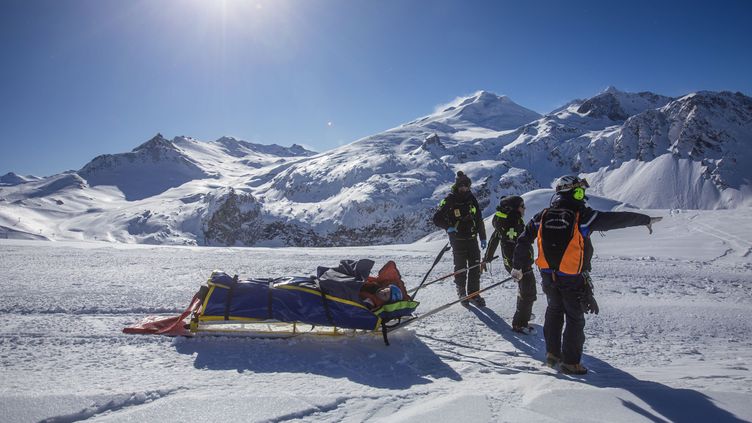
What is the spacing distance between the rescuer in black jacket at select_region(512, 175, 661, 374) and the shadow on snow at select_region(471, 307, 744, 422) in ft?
0.89

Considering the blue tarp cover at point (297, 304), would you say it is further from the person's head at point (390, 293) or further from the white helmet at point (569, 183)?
the white helmet at point (569, 183)

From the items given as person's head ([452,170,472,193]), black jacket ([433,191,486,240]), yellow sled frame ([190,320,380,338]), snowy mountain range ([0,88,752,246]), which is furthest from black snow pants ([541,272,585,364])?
snowy mountain range ([0,88,752,246])

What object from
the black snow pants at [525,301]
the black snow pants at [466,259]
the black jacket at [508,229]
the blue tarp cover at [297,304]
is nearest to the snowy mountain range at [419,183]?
the black snow pants at [466,259]

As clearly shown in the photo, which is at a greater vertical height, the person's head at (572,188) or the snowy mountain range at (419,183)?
the snowy mountain range at (419,183)

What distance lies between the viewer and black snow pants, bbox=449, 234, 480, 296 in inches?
274

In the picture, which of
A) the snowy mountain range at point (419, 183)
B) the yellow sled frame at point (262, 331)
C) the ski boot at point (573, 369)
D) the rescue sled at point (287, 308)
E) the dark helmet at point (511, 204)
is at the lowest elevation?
the ski boot at point (573, 369)

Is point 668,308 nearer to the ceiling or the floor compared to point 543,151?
nearer to the floor

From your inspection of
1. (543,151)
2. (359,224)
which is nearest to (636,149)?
(543,151)

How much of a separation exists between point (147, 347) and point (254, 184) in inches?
6571

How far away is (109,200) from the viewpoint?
194m

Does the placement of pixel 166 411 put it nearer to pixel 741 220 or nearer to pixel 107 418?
pixel 107 418

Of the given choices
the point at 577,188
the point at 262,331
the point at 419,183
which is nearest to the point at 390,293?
the point at 262,331

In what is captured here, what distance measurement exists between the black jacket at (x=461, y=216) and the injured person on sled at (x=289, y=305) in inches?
91.1

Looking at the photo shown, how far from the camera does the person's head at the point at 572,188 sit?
4371 mm
